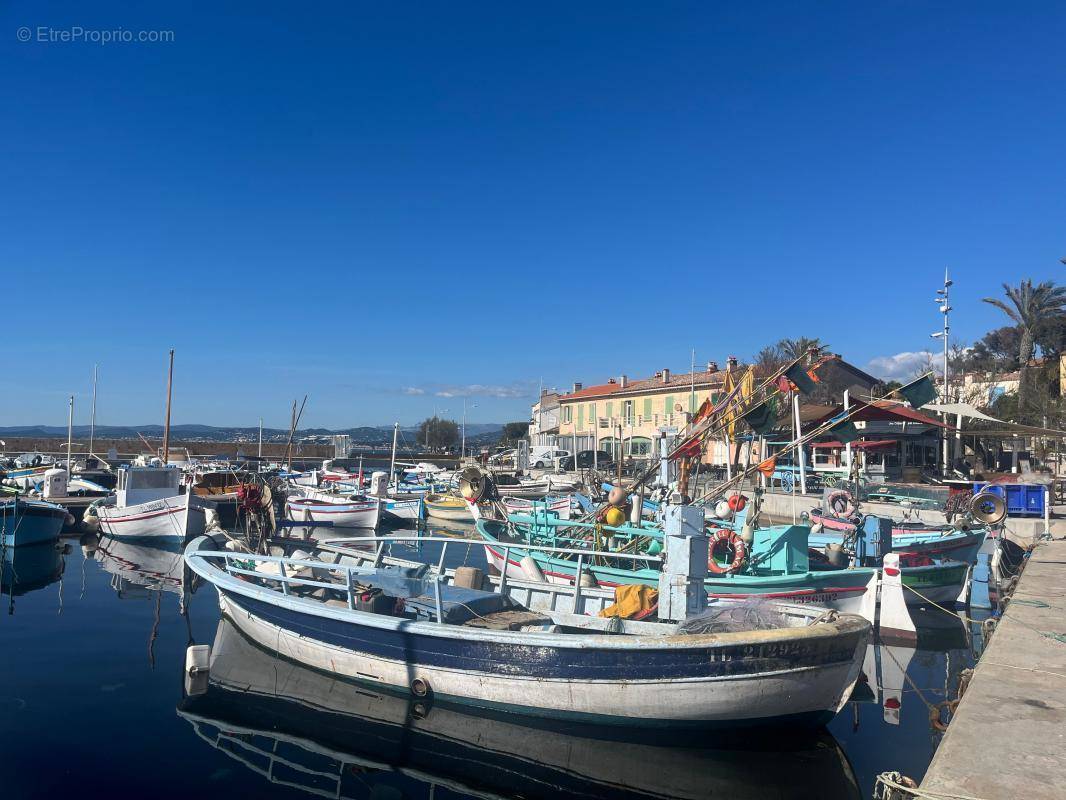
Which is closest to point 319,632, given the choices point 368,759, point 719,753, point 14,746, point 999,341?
point 368,759

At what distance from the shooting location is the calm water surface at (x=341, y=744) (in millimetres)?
8211

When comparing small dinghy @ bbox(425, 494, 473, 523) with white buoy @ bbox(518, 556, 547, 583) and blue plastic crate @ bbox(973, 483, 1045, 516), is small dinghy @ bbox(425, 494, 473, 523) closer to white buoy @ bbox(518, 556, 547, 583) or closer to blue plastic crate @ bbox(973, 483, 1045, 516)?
blue plastic crate @ bbox(973, 483, 1045, 516)

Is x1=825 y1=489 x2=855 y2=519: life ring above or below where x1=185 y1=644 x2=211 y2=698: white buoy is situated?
above

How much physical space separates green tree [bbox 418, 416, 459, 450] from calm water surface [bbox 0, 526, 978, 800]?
297 feet

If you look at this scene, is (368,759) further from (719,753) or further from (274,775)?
(719,753)

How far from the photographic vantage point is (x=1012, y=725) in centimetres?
699

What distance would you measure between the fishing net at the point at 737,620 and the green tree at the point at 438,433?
93.4 meters

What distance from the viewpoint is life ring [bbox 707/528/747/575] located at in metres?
13.8

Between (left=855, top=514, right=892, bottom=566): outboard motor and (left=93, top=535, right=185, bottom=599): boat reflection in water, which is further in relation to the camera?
(left=93, top=535, right=185, bottom=599): boat reflection in water

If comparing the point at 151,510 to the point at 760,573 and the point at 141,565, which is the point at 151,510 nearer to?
the point at 141,565

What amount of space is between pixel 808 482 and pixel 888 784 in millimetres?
32748

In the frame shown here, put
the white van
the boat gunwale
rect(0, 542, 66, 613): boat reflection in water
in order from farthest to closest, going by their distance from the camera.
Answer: the white van, rect(0, 542, 66, 613): boat reflection in water, the boat gunwale

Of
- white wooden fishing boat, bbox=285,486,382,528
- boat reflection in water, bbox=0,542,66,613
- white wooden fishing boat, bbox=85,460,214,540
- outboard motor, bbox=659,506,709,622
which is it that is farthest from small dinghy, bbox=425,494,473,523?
outboard motor, bbox=659,506,709,622

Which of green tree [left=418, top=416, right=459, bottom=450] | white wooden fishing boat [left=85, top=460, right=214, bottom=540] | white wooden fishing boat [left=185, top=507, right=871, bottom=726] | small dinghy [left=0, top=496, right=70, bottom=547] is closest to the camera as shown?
white wooden fishing boat [left=185, top=507, right=871, bottom=726]
